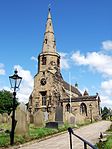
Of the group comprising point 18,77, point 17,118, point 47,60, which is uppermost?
point 47,60

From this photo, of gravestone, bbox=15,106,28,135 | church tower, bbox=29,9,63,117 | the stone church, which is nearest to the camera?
gravestone, bbox=15,106,28,135

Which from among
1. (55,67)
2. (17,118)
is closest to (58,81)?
(55,67)

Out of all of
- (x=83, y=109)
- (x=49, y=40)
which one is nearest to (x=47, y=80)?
(x=49, y=40)

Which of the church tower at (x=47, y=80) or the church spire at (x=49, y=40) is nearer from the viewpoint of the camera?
the church tower at (x=47, y=80)

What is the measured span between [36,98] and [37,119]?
1738 inches

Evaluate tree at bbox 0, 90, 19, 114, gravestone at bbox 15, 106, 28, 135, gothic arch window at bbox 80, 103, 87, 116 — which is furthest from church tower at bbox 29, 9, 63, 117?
gravestone at bbox 15, 106, 28, 135

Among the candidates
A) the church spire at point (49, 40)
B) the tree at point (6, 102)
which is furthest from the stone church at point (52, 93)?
the tree at point (6, 102)

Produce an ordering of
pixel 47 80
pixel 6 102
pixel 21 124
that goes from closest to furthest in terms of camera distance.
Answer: pixel 21 124
pixel 47 80
pixel 6 102

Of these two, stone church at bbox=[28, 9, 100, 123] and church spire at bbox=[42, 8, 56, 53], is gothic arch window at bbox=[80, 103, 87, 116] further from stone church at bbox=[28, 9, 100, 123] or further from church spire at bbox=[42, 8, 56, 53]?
church spire at bbox=[42, 8, 56, 53]

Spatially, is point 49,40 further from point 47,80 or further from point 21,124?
point 21,124

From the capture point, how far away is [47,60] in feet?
222

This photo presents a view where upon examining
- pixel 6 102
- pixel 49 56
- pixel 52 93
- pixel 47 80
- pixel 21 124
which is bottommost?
pixel 21 124

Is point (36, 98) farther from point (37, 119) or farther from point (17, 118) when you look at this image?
point (17, 118)

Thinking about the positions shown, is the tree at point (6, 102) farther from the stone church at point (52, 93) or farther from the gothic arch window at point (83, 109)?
the gothic arch window at point (83, 109)
